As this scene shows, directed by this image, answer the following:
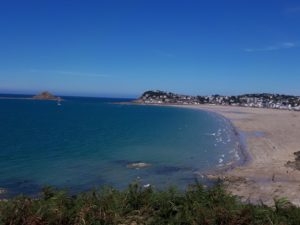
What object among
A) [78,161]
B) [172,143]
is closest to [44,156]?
[78,161]

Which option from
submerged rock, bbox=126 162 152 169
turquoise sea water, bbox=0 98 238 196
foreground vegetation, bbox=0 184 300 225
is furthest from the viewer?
submerged rock, bbox=126 162 152 169

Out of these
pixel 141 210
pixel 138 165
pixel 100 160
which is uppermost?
pixel 141 210

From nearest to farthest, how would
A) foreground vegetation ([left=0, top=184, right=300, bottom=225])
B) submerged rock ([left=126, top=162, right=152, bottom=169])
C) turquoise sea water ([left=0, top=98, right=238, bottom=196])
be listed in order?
foreground vegetation ([left=0, top=184, right=300, bottom=225]) < turquoise sea water ([left=0, top=98, right=238, bottom=196]) < submerged rock ([left=126, top=162, right=152, bottom=169])

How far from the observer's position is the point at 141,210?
912cm

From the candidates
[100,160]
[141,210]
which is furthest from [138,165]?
[141,210]

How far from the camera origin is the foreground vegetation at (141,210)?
8.12 metres

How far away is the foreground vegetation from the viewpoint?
812 cm

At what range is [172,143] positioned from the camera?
50.8m

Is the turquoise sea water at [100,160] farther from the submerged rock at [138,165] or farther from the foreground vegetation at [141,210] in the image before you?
the foreground vegetation at [141,210]

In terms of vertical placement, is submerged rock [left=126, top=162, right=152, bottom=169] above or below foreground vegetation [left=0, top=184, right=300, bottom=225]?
below

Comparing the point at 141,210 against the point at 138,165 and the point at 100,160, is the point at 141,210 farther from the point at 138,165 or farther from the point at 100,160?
the point at 100,160

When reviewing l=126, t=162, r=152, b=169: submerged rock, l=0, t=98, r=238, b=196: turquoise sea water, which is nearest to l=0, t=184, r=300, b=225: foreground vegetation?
l=0, t=98, r=238, b=196: turquoise sea water

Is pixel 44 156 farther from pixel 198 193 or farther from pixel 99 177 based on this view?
pixel 198 193

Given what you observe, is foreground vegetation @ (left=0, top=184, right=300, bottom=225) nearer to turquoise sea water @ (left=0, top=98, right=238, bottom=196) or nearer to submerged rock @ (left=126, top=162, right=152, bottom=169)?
turquoise sea water @ (left=0, top=98, right=238, bottom=196)
